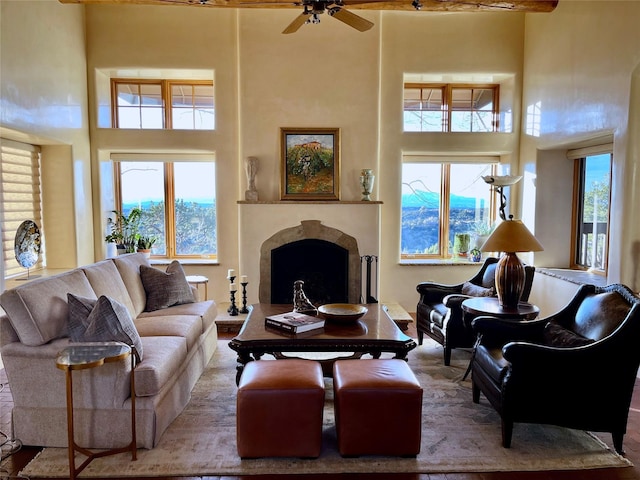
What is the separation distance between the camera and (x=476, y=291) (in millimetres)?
4395

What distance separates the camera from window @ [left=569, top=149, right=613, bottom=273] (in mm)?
4938

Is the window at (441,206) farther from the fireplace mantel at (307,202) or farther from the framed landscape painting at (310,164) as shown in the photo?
the framed landscape painting at (310,164)

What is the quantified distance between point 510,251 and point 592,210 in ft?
8.12

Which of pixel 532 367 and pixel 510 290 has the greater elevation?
pixel 510 290

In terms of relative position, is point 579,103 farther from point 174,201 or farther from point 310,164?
point 174,201

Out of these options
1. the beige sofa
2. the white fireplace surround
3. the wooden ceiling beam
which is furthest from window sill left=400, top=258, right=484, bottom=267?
the beige sofa

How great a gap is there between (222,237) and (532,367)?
4.32 m

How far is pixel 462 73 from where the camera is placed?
234 inches

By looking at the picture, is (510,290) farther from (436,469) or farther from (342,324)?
(436,469)

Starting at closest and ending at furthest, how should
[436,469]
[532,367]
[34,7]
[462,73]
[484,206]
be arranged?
[436,469] < [532,367] < [34,7] < [462,73] < [484,206]

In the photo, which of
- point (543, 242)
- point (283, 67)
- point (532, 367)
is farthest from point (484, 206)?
point (532, 367)

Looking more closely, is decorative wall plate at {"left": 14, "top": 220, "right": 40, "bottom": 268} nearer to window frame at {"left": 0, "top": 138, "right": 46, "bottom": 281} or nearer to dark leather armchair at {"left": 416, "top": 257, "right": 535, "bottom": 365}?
window frame at {"left": 0, "top": 138, "right": 46, "bottom": 281}

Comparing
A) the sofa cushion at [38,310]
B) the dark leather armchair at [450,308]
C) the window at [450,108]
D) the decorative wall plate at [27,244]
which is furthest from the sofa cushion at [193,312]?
the window at [450,108]

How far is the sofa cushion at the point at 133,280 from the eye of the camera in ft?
13.0
